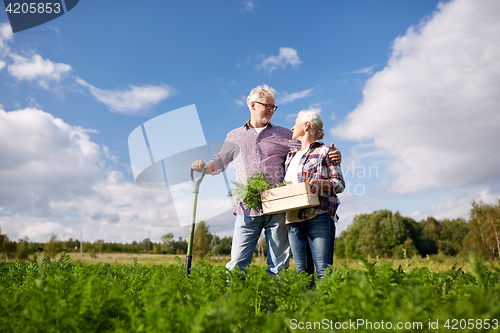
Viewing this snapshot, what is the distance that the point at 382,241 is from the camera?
147ft

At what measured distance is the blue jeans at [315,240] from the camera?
3.73 m

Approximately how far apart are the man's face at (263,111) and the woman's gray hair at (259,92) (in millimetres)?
52

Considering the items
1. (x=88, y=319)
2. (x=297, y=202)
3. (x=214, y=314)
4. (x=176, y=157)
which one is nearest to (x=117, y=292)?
(x=88, y=319)

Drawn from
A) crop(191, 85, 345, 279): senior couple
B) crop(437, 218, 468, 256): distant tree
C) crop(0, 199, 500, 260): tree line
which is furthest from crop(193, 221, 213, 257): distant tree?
crop(437, 218, 468, 256): distant tree

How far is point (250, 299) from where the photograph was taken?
2781mm

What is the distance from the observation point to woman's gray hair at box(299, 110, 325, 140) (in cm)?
417

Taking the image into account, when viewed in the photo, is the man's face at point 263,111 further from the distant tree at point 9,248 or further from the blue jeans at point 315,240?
the distant tree at point 9,248

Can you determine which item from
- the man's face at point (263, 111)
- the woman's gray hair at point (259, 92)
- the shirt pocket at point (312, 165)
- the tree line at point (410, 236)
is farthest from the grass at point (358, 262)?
the tree line at point (410, 236)

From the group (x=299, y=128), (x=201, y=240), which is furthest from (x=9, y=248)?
(x=299, y=128)

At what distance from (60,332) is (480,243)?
4493 centimetres

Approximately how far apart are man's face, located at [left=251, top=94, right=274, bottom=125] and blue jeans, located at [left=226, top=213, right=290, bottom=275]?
1.41 meters

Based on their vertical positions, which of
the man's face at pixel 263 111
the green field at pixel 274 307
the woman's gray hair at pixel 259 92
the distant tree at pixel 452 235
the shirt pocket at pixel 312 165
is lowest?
the distant tree at pixel 452 235

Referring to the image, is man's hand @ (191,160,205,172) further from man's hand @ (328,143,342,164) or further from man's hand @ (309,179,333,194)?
man's hand @ (328,143,342,164)

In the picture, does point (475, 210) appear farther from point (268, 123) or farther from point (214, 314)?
point (214, 314)
